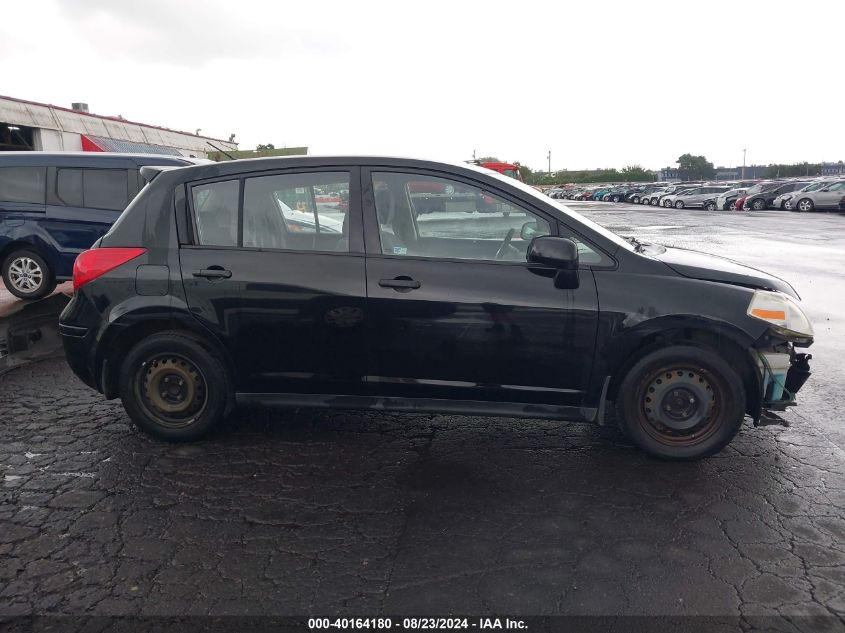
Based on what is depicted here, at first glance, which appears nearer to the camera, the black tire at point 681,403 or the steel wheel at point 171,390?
the black tire at point 681,403

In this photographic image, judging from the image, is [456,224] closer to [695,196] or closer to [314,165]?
[314,165]

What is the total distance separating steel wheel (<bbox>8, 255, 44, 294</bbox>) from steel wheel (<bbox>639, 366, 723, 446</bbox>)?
791 centimetres

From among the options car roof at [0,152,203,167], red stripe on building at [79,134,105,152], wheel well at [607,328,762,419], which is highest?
red stripe on building at [79,134,105,152]

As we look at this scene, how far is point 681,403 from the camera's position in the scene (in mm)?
3855

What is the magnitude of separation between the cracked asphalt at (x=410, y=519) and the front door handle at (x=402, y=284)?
102 centimetres

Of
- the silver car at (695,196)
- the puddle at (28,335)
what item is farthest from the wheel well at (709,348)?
the silver car at (695,196)

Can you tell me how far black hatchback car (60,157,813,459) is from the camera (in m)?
3.77

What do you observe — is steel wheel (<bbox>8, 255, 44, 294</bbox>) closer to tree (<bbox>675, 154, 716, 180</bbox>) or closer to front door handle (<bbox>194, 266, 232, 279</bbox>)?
front door handle (<bbox>194, 266, 232, 279</bbox>)

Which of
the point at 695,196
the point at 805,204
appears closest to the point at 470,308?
the point at 805,204

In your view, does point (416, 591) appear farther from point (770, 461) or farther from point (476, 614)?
point (770, 461)

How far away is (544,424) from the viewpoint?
15.0ft

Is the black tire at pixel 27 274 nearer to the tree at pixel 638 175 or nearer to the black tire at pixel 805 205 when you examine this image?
the black tire at pixel 805 205

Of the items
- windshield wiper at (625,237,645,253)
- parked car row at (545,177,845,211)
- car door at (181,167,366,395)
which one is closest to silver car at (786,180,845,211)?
parked car row at (545,177,845,211)

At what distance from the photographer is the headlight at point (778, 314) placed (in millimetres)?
3762
